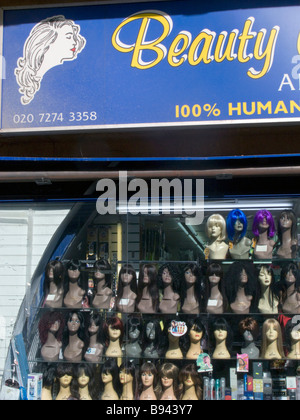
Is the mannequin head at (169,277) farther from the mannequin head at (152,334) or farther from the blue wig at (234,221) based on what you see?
the blue wig at (234,221)

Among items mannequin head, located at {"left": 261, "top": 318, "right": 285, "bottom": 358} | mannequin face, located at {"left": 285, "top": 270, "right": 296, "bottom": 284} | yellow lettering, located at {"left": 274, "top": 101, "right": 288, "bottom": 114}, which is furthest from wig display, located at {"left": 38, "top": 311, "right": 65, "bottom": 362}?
yellow lettering, located at {"left": 274, "top": 101, "right": 288, "bottom": 114}

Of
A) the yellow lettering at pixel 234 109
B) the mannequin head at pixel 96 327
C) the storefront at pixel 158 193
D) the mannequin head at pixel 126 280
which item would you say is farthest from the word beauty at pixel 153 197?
the mannequin head at pixel 96 327

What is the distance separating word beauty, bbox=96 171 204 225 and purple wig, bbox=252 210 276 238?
43 centimetres

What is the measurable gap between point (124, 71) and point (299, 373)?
9.61ft

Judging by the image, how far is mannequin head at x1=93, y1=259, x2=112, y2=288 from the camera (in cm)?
433

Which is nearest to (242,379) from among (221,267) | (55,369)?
(221,267)

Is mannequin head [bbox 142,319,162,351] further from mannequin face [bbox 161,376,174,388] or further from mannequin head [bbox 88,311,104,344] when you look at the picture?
mannequin head [bbox 88,311,104,344]

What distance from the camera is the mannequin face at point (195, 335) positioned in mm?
4160

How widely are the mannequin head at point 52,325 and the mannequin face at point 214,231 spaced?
1.38 meters

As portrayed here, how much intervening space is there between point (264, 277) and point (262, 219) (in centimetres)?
46

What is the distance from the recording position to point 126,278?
4.30 metres
